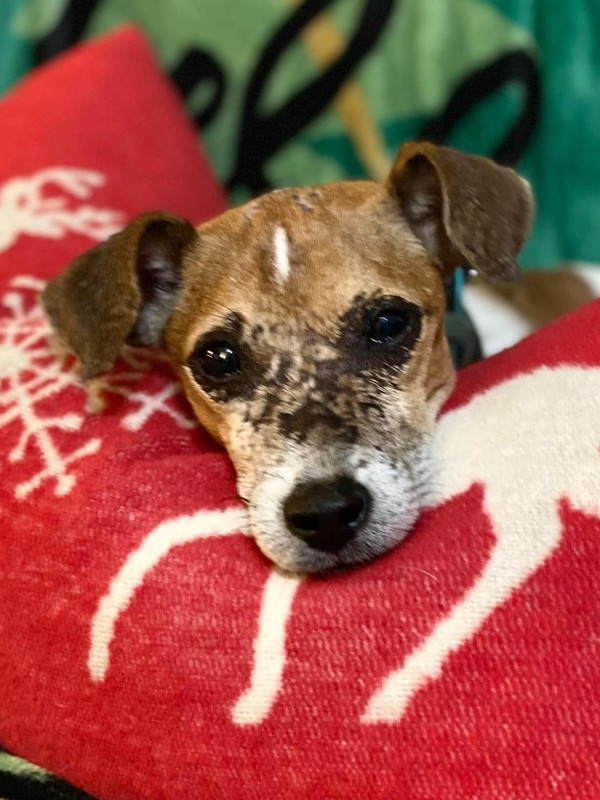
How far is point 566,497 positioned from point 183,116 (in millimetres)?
2345

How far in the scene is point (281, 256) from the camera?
1788 mm

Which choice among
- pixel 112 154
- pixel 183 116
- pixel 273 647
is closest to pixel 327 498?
pixel 273 647

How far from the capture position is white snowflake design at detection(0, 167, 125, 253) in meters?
2.48

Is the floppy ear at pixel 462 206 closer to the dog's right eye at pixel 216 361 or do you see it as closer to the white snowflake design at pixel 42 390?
the dog's right eye at pixel 216 361

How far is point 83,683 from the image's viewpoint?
5.11ft

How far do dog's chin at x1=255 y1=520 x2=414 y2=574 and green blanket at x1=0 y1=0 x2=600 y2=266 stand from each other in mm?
1810

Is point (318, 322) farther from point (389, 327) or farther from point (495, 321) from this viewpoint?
point (495, 321)

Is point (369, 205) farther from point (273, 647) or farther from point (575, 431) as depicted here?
point (273, 647)

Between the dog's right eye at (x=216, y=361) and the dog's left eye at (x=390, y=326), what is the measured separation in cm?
30

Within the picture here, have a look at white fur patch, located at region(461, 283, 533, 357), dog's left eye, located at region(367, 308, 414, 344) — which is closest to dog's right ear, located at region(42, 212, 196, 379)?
dog's left eye, located at region(367, 308, 414, 344)

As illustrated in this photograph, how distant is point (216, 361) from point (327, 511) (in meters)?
0.51

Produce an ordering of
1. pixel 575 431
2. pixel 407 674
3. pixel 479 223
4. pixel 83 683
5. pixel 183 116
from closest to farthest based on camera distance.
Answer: pixel 407 674 → pixel 575 431 → pixel 83 683 → pixel 479 223 → pixel 183 116

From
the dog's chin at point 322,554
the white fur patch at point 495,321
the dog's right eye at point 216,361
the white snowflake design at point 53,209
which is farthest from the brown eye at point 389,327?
the white snowflake design at point 53,209

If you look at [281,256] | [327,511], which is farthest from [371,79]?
[327,511]
